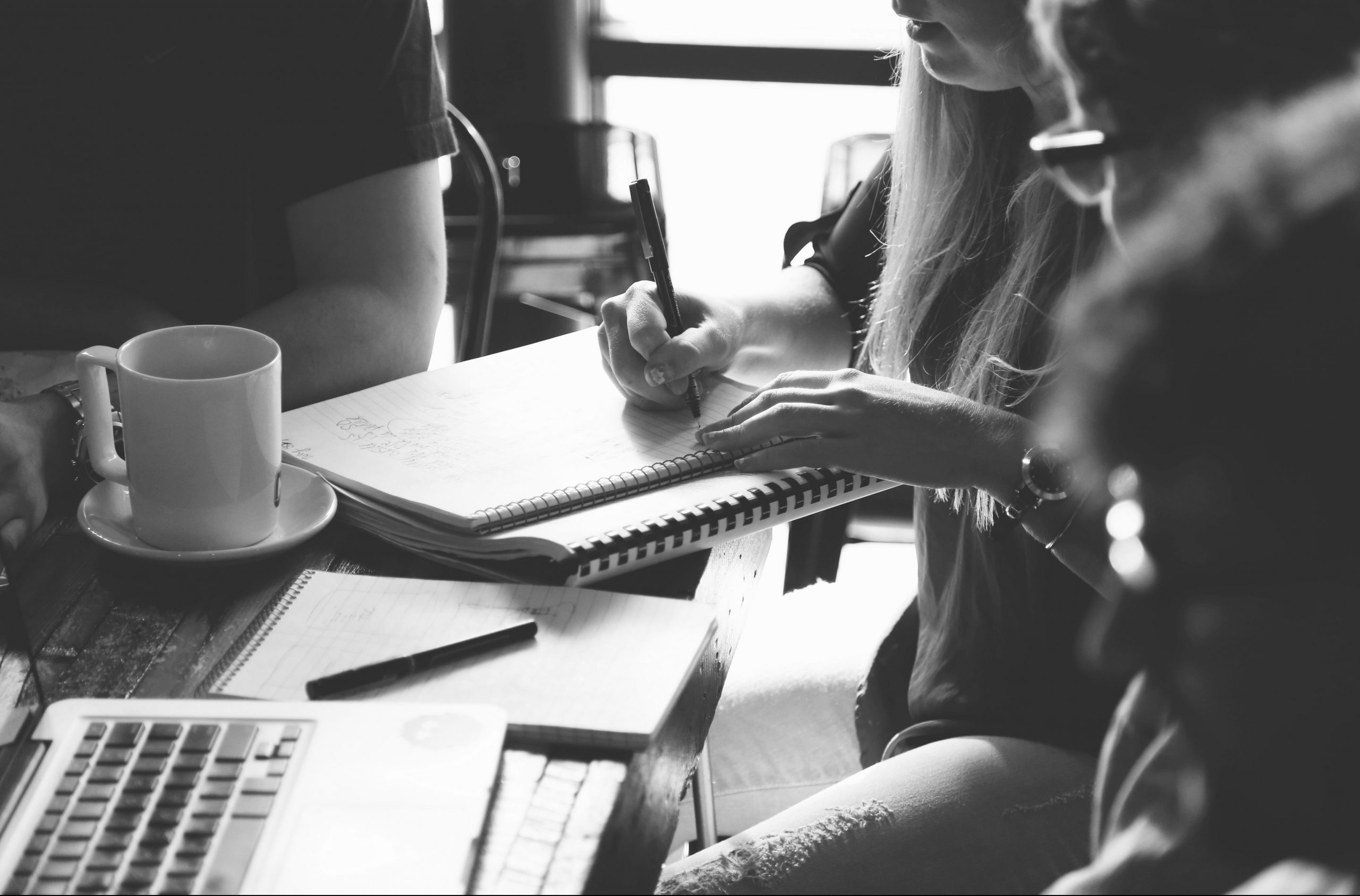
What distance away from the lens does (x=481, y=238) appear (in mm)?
1719

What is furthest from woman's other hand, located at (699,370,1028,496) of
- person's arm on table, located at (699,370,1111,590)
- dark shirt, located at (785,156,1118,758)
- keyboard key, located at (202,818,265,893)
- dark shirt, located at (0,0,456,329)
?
dark shirt, located at (0,0,456,329)

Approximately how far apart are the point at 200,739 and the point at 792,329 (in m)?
0.83

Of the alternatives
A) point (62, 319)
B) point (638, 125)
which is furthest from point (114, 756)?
point (638, 125)

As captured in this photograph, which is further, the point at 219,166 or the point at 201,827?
the point at 219,166

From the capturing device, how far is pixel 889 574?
53.6 inches

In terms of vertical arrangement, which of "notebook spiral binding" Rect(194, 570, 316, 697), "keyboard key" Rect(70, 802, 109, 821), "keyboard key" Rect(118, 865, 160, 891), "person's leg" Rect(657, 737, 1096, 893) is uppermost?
"keyboard key" Rect(70, 802, 109, 821)

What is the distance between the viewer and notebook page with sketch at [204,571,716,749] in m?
0.64

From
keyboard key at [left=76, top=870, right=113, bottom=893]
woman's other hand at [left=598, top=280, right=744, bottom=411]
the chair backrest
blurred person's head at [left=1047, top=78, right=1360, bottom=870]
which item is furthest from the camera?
the chair backrest

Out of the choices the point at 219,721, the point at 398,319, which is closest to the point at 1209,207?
the point at 219,721

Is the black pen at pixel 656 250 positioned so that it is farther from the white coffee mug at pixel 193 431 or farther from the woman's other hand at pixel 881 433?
the white coffee mug at pixel 193 431

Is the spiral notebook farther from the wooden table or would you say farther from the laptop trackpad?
the laptop trackpad

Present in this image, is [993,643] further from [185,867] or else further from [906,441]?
[185,867]

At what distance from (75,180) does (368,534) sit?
664 millimetres

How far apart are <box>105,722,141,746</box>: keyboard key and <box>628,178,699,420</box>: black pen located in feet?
1.85
